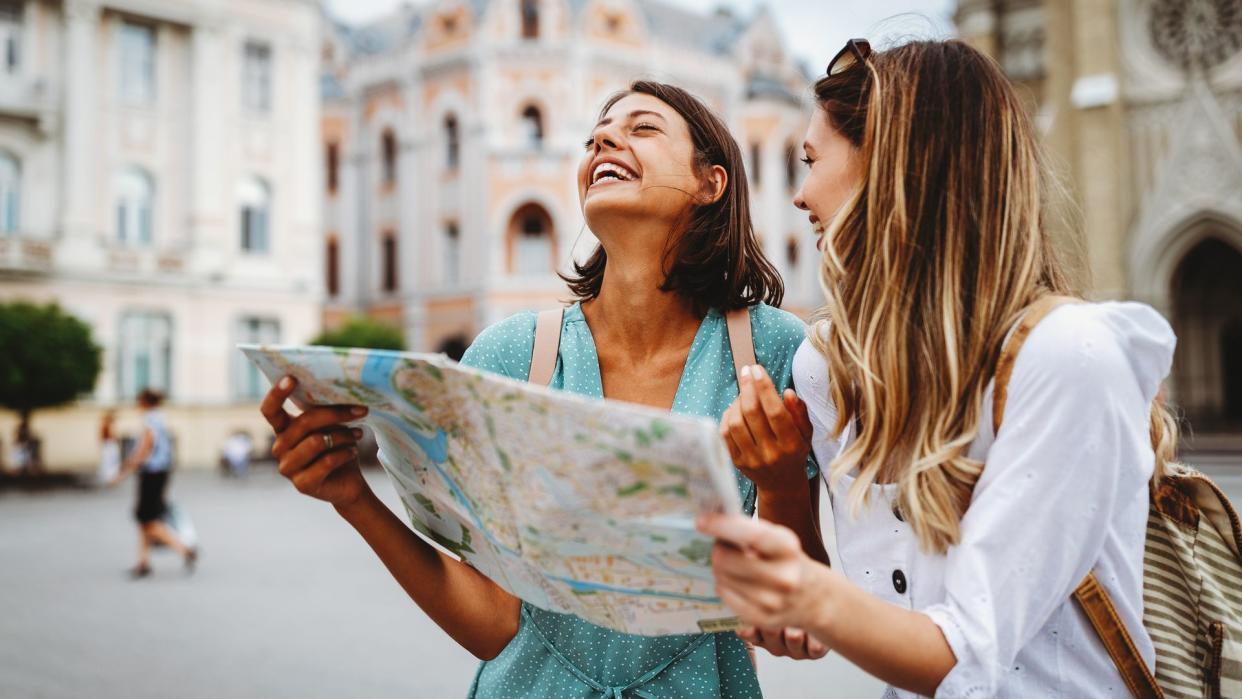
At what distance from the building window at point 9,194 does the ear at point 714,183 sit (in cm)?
2755

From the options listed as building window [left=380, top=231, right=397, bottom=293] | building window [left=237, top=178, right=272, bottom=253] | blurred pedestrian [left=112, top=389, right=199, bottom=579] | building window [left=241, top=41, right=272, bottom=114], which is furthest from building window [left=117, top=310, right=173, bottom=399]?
blurred pedestrian [left=112, top=389, right=199, bottom=579]

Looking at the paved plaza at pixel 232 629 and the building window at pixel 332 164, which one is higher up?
the building window at pixel 332 164

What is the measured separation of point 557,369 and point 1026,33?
1083 inches

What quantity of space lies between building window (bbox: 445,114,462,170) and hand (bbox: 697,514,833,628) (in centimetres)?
3245

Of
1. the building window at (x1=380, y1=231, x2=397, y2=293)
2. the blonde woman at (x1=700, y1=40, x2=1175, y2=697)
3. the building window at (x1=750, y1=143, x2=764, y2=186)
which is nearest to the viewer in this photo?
the blonde woman at (x1=700, y1=40, x2=1175, y2=697)

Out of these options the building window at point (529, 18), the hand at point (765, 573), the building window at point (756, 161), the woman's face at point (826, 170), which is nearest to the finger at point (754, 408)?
the woman's face at point (826, 170)

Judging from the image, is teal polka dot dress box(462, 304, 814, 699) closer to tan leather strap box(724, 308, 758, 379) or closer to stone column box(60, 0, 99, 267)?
tan leather strap box(724, 308, 758, 379)

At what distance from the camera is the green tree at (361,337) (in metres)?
25.2

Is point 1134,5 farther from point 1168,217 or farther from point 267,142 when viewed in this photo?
point 267,142

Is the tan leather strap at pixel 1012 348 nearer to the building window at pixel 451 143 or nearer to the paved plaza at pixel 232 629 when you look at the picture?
the paved plaza at pixel 232 629

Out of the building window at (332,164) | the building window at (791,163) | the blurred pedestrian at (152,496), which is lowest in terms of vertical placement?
the blurred pedestrian at (152,496)

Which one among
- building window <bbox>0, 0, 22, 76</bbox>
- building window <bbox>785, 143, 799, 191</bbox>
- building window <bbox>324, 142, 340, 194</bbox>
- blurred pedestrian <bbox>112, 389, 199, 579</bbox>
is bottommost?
blurred pedestrian <bbox>112, 389, 199, 579</bbox>

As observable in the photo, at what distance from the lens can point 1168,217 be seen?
22.7 meters

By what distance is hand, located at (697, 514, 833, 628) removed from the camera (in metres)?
1.13
